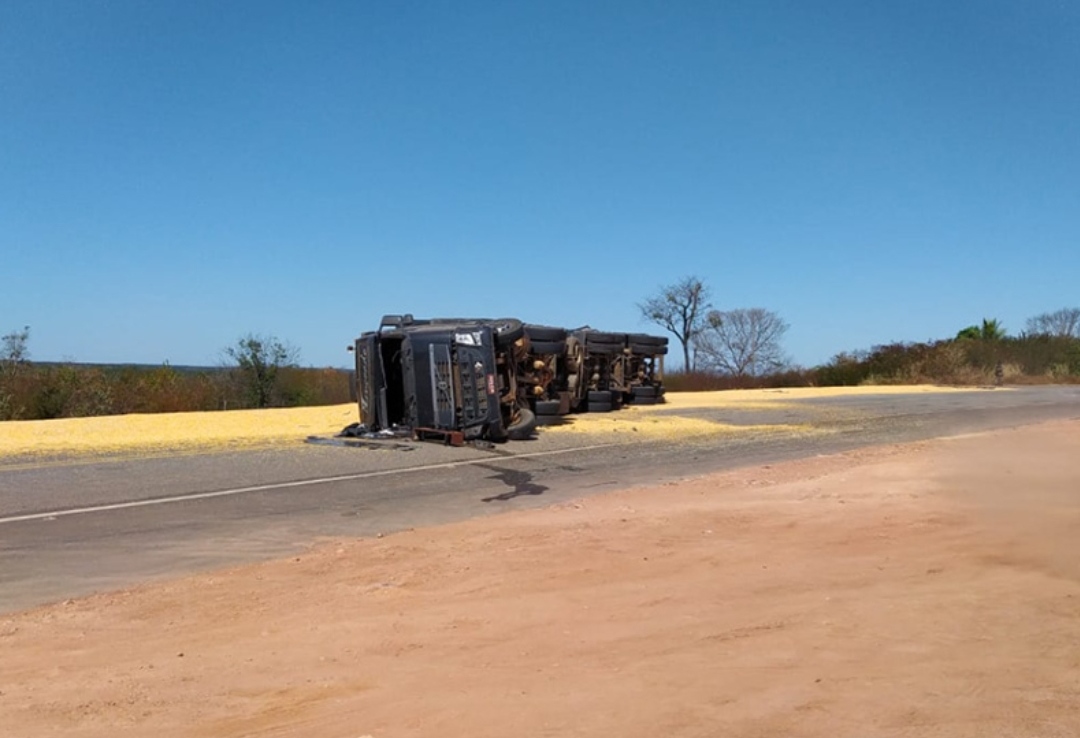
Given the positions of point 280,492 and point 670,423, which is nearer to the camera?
point 280,492

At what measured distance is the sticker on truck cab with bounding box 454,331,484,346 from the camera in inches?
718

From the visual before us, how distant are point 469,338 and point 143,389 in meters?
16.7

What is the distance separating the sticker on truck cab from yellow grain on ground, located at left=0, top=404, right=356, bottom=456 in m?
4.40

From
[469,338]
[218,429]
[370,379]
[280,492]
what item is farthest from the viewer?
[218,429]

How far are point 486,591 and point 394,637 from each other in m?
1.18

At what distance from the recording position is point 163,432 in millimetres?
20719

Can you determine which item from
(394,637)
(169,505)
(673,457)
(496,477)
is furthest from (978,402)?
(394,637)

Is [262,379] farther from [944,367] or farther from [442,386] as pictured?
[944,367]

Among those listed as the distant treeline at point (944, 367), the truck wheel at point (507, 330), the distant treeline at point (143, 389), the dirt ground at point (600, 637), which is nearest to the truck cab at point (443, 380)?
the truck wheel at point (507, 330)

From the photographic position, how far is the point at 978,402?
110 ft

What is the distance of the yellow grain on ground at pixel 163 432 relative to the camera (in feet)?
58.0

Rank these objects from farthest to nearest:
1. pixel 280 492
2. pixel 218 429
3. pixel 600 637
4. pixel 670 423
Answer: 1. pixel 670 423
2. pixel 218 429
3. pixel 280 492
4. pixel 600 637

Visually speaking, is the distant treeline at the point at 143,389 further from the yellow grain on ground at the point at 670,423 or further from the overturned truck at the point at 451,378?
the yellow grain on ground at the point at 670,423

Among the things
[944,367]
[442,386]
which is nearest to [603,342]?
[442,386]
